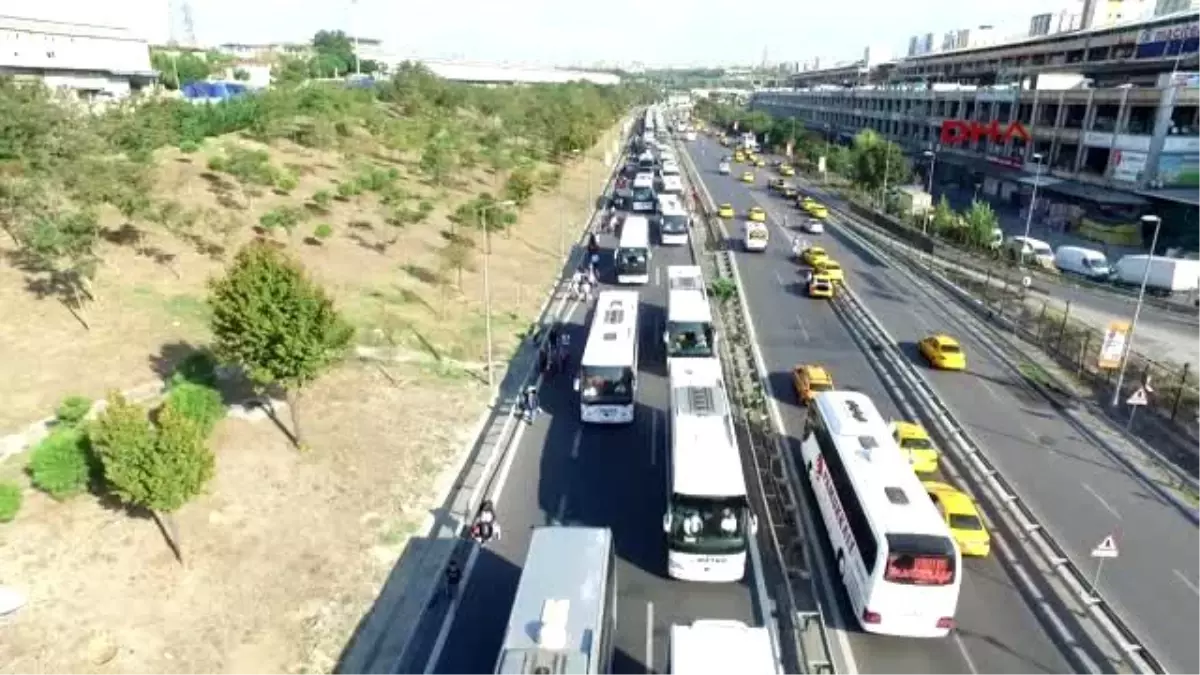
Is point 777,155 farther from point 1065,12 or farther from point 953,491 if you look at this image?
point 953,491

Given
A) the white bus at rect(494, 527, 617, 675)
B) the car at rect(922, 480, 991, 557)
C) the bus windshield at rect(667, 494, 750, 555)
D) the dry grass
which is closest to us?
the white bus at rect(494, 527, 617, 675)

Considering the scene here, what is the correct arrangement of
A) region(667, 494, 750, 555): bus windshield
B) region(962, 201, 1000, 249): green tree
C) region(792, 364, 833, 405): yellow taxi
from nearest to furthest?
region(667, 494, 750, 555): bus windshield, region(792, 364, 833, 405): yellow taxi, region(962, 201, 1000, 249): green tree

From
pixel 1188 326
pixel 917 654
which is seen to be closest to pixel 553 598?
pixel 917 654

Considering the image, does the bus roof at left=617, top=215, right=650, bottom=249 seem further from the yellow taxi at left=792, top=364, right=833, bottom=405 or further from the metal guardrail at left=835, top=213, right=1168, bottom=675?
the yellow taxi at left=792, top=364, right=833, bottom=405

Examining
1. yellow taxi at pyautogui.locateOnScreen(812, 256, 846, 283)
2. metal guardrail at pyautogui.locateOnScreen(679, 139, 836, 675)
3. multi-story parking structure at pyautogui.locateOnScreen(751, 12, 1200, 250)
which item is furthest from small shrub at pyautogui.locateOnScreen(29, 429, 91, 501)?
multi-story parking structure at pyautogui.locateOnScreen(751, 12, 1200, 250)

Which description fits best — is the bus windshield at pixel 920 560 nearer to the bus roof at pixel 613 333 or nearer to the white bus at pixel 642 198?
the bus roof at pixel 613 333

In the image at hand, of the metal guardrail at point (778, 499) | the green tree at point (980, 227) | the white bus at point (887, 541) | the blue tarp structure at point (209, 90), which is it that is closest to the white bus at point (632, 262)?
the metal guardrail at point (778, 499)
